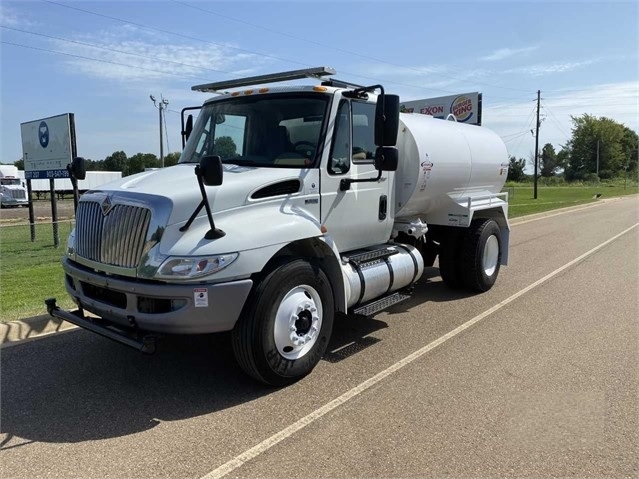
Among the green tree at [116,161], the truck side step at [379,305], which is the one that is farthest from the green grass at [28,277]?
the green tree at [116,161]

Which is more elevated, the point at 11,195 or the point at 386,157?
the point at 386,157

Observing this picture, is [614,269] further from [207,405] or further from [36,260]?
[36,260]

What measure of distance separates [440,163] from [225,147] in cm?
305

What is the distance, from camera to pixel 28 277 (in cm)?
890

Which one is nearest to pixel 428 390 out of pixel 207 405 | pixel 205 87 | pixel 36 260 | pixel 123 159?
pixel 207 405

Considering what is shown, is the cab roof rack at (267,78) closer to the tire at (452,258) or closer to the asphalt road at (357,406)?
the asphalt road at (357,406)

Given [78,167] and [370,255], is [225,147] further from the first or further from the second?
[370,255]

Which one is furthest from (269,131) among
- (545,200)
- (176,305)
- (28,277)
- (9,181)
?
(9,181)

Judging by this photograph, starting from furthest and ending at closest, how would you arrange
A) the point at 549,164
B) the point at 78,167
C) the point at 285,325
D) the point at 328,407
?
the point at 549,164
the point at 78,167
the point at 285,325
the point at 328,407

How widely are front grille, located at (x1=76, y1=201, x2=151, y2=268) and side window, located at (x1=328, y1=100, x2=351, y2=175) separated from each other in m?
1.97

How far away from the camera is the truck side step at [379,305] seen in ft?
18.0

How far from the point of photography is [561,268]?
10062 millimetres

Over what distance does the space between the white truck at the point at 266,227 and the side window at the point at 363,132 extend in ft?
0.07

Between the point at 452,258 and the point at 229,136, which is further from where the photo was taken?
the point at 452,258
